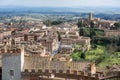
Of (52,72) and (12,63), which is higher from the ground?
(12,63)

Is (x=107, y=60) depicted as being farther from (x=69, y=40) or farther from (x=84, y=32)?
(x=84, y=32)

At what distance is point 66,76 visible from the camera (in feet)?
72.5

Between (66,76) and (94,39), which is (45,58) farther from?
(94,39)

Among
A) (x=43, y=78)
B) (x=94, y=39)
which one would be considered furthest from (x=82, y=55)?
(x=43, y=78)

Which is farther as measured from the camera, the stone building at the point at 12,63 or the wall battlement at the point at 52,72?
the stone building at the point at 12,63

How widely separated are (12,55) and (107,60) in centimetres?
3256

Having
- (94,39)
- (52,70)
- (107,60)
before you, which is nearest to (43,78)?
(52,70)

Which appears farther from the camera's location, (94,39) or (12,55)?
(94,39)

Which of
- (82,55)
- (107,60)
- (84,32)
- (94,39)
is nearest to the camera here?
(107,60)

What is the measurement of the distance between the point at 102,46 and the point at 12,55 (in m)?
52.7

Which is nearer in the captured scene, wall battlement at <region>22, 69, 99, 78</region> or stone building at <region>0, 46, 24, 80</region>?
wall battlement at <region>22, 69, 99, 78</region>

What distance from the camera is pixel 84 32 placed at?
93.2 metres

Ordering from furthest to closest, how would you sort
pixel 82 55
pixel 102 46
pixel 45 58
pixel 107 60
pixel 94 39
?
pixel 94 39
pixel 102 46
pixel 82 55
pixel 107 60
pixel 45 58

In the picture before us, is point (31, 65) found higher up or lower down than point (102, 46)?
higher up
